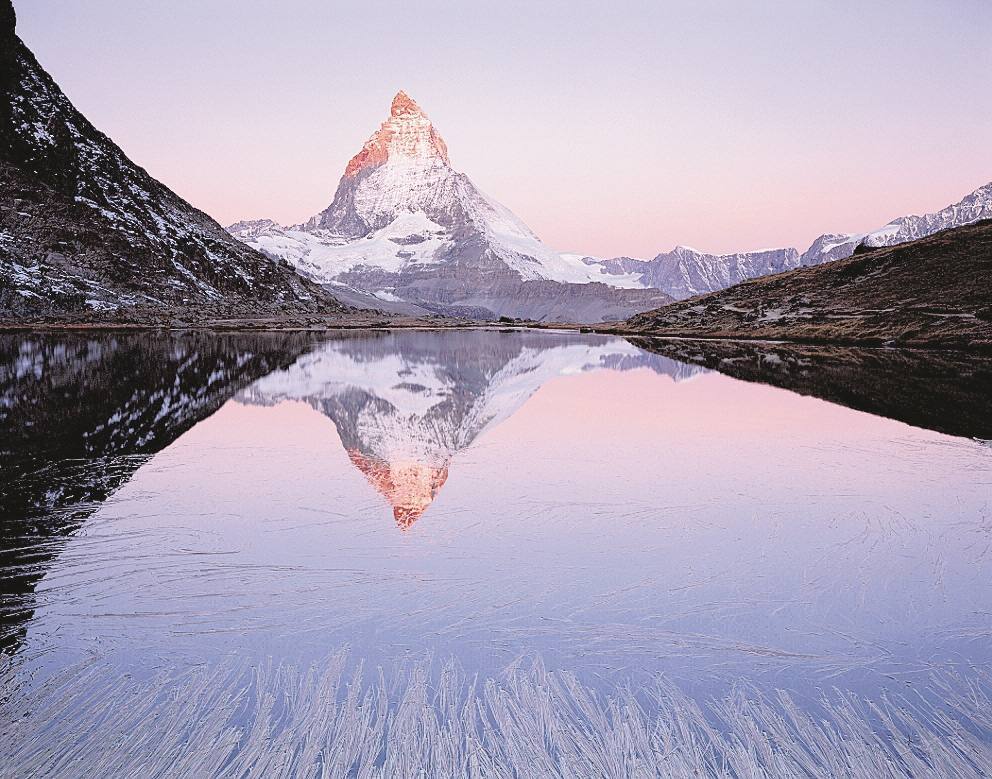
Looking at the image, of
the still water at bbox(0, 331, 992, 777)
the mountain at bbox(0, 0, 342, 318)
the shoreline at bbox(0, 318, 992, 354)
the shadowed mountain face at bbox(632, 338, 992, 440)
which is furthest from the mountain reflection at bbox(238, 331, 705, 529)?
the mountain at bbox(0, 0, 342, 318)

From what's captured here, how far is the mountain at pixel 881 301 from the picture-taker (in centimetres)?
6812

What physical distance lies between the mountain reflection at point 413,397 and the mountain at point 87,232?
258ft

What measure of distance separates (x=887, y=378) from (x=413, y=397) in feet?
80.0

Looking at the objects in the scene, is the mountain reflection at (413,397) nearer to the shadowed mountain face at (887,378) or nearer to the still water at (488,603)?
the still water at (488,603)

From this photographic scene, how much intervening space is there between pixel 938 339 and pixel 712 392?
147ft

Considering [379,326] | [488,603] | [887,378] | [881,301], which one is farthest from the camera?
[379,326]

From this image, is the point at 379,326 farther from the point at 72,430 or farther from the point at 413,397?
the point at 72,430

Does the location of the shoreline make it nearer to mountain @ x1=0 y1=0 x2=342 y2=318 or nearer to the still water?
mountain @ x1=0 y1=0 x2=342 y2=318

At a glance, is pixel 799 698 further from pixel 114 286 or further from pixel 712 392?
pixel 114 286

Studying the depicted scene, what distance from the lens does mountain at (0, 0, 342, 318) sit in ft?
369

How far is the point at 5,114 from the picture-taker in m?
137

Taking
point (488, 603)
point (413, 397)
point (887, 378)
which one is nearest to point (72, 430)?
point (413, 397)

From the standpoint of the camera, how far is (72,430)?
1888 centimetres

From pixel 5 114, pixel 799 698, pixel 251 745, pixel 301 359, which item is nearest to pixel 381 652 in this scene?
pixel 251 745
